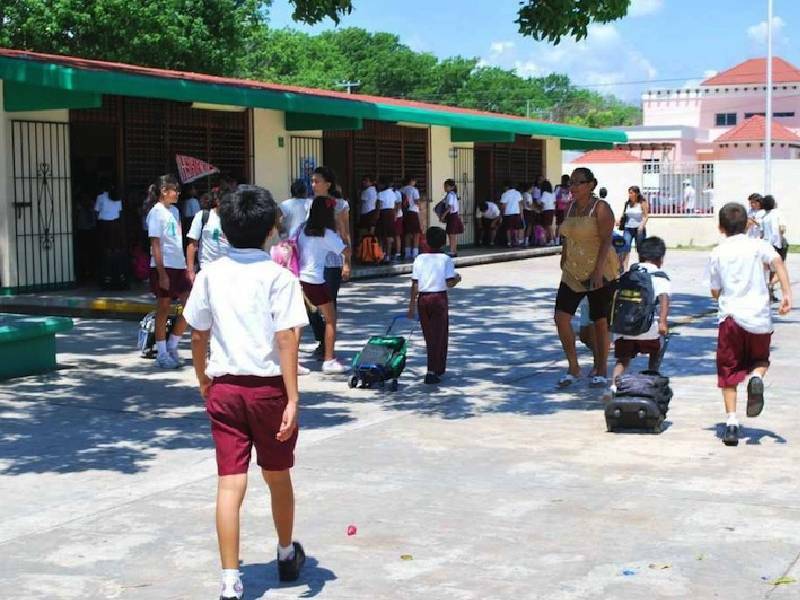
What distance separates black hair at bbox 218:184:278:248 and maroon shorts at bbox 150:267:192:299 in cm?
583

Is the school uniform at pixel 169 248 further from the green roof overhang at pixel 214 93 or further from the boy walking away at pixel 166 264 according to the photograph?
the green roof overhang at pixel 214 93

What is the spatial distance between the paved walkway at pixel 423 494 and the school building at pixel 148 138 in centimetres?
602

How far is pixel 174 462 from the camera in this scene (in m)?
7.22

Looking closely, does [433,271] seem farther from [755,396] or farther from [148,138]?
[148,138]

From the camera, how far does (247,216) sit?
4.70m

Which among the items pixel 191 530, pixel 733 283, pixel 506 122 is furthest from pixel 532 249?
→ pixel 191 530

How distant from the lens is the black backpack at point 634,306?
829 centimetres

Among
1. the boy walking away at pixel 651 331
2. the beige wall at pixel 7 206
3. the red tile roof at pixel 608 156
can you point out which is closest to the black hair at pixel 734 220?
the boy walking away at pixel 651 331

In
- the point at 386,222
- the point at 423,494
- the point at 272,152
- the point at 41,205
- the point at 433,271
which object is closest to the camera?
the point at 423,494

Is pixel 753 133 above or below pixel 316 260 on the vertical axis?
above

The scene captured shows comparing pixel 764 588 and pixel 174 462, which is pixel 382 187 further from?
pixel 764 588

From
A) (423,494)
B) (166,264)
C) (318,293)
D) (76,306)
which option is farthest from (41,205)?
(423,494)

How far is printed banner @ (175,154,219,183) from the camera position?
1867cm

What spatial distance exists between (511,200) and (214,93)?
414 inches
